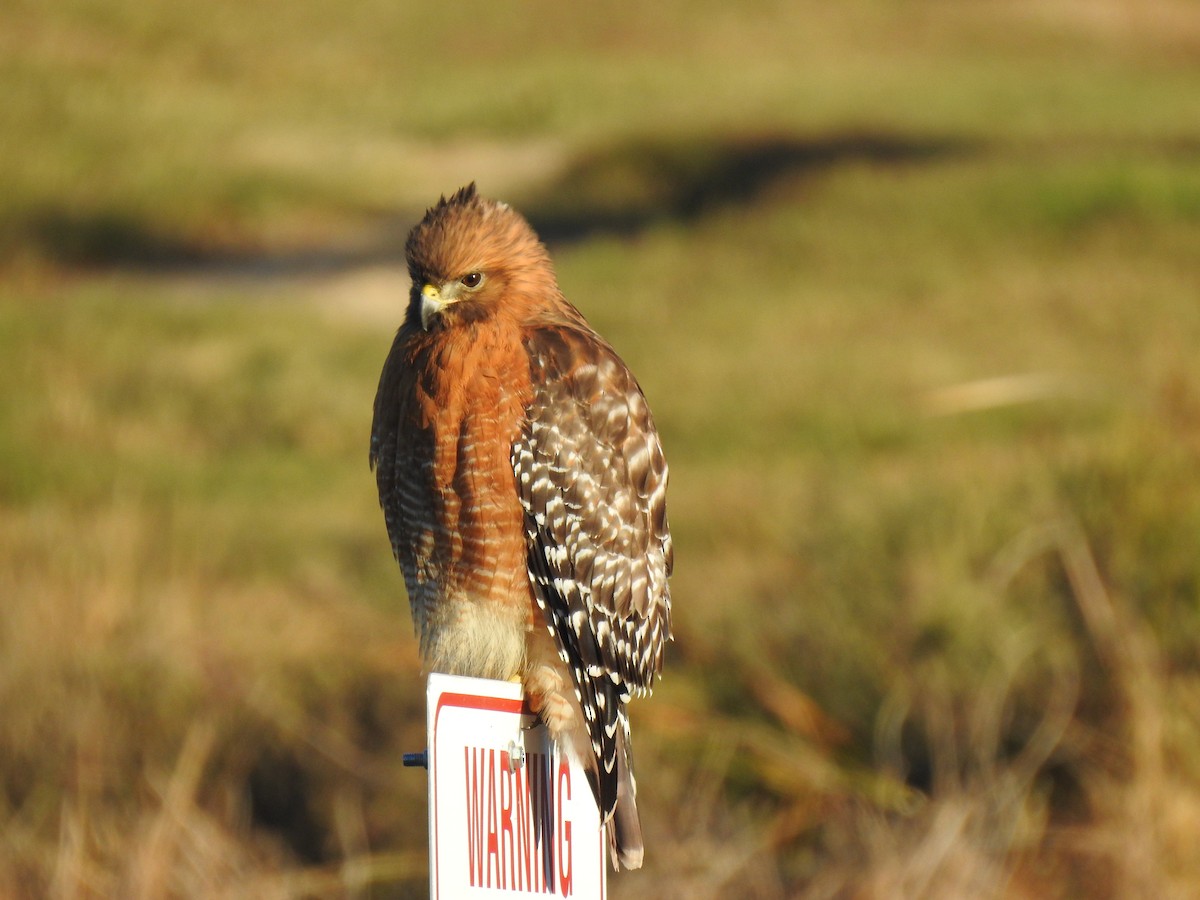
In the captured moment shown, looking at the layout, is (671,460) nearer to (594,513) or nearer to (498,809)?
(594,513)

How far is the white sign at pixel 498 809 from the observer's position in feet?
6.68

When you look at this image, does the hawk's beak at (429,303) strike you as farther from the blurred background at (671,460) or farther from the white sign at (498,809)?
the blurred background at (671,460)

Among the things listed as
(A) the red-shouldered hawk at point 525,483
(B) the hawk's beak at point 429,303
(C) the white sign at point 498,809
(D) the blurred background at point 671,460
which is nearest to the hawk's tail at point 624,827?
(A) the red-shouldered hawk at point 525,483

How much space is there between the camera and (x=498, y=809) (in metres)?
Answer: 2.08

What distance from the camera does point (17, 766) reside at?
14.8ft

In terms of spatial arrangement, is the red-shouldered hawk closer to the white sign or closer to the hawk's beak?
Answer: the hawk's beak

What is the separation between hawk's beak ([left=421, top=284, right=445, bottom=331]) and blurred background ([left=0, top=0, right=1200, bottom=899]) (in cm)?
174

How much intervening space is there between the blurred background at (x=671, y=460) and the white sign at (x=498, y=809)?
63.0 inches

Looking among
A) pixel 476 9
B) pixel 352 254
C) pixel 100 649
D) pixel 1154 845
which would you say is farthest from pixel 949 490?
pixel 476 9

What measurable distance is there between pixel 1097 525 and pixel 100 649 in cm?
334

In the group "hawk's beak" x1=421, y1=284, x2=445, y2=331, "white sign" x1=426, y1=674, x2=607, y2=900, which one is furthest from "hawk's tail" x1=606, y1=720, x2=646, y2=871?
"hawk's beak" x1=421, y1=284, x2=445, y2=331

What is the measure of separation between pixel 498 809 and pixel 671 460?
21.4 ft

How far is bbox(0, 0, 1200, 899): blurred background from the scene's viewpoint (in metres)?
4.06

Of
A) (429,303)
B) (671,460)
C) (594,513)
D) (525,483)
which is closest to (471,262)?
(429,303)
